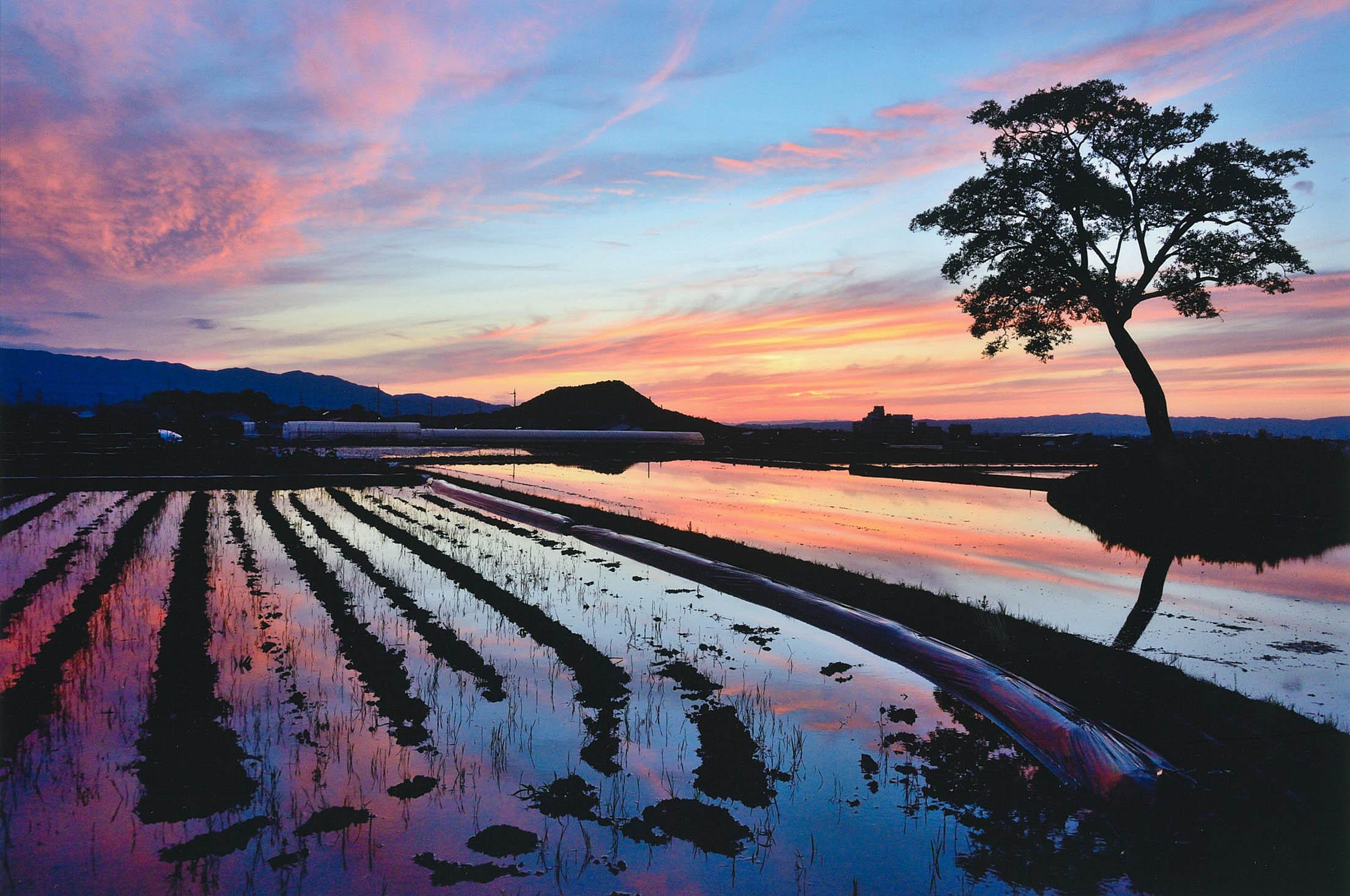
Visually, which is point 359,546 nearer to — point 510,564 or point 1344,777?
point 510,564

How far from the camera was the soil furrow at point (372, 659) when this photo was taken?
264 inches

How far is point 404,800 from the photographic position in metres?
5.31

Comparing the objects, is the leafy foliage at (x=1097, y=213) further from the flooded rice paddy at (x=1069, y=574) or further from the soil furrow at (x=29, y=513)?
the soil furrow at (x=29, y=513)

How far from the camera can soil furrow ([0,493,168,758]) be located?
650 centimetres

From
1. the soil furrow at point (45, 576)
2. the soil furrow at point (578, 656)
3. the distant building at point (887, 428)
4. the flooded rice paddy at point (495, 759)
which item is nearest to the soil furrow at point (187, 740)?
the flooded rice paddy at point (495, 759)

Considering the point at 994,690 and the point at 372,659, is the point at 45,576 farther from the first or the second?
the point at 994,690

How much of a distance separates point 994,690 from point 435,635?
6491 millimetres

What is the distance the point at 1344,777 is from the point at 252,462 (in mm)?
44524

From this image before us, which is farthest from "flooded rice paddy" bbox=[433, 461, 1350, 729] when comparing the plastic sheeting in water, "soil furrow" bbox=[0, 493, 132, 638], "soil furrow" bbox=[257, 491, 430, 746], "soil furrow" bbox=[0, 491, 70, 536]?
"soil furrow" bbox=[0, 491, 70, 536]

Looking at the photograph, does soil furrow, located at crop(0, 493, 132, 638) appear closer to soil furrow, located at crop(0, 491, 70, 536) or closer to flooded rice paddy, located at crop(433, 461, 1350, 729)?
soil furrow, located at crop(0, 491, 70, 536)

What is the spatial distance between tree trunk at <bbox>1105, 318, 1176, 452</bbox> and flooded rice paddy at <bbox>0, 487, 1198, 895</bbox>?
61.8 ft

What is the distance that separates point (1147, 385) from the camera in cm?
2405

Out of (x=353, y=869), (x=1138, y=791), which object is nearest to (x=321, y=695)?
(x=353, y=869)

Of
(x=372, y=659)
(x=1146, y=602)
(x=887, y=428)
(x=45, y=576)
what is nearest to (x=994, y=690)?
(x=1146, y=602)
